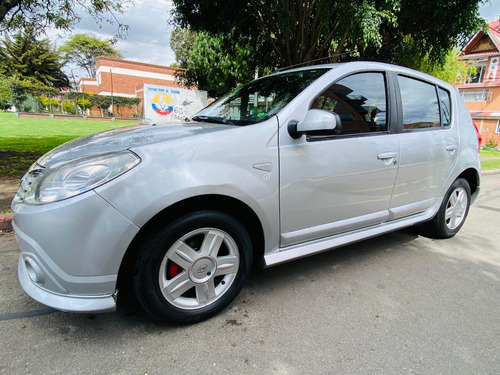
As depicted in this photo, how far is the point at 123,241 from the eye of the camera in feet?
5.38

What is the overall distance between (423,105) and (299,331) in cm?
245

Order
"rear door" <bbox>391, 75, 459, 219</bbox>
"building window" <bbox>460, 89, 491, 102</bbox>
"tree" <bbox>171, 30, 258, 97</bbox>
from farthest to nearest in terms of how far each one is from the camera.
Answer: "building window" <bbox>460, 89, 491, 102</bbox> < "tree" <bbox>171, 30, 258, 97</bbox> < "rear door" <bbox>391, 75, 459, 219</bbox>

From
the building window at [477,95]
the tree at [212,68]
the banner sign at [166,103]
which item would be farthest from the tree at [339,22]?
the building window at [477,95]

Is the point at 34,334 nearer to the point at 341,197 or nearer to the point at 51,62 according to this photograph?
the point at 341,197

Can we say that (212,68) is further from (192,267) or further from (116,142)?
(192,267)

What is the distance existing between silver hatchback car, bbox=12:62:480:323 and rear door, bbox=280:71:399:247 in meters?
0.01

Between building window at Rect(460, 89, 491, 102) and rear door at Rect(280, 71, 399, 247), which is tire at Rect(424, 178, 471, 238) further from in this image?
building window at Rect(460, 89, 491, 102)

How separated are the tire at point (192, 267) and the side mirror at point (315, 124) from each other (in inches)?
28.5

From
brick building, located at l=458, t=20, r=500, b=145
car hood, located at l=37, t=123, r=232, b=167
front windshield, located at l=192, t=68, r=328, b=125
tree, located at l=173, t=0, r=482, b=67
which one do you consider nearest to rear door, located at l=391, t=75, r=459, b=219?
front windshield, located at l=192, t=68, r=328, b=125

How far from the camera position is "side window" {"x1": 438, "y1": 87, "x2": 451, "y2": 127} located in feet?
10.8

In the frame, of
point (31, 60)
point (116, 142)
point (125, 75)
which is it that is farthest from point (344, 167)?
point (31, 60)

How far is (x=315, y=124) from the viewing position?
2.01 meters

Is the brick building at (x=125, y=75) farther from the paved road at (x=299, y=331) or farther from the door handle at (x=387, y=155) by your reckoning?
the paved road at (x=299, y=331)

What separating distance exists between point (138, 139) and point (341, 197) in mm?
1531
